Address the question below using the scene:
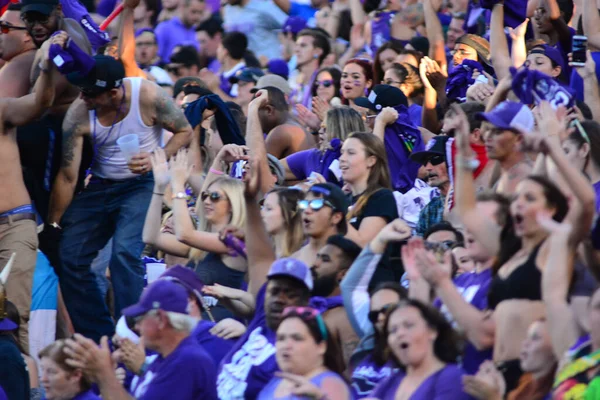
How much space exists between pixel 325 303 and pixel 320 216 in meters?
0.62

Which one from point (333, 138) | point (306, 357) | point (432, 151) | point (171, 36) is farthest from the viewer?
point (171, 36)

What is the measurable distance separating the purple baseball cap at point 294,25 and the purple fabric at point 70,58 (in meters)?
6.75

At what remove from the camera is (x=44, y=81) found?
27.6 feet

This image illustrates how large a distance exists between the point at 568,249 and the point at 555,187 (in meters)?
0.44

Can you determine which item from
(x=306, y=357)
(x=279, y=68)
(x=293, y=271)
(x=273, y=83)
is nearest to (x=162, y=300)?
(x=293, y=271)

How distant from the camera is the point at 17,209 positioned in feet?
28.5

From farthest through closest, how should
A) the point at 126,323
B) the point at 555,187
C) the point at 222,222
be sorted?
the point at 222,222 < the point at 126,323 < the point at 555,187

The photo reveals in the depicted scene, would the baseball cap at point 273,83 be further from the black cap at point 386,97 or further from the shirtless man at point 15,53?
the shirtless man at point 15,53

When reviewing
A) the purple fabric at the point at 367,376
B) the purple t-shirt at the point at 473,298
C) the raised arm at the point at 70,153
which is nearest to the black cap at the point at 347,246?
the purple t-shirt at the point at 473,298

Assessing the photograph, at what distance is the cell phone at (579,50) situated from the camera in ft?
27.7

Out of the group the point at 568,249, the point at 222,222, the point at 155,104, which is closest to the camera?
the point at 568,249

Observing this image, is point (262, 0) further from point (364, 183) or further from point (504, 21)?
point (364, 183)

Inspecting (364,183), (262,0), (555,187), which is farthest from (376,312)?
(262,0)

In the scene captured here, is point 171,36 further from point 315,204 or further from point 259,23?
point 315,204
